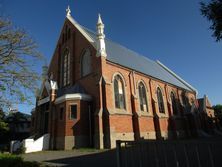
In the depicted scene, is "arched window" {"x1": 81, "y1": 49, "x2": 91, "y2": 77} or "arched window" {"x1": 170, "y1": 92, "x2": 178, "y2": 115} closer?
"arched window" {"x1": 81, "y1": 49, "x2": 91, "y2": 77}

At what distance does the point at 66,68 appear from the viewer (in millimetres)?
29594

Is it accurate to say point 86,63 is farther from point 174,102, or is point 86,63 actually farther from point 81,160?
point 174,102

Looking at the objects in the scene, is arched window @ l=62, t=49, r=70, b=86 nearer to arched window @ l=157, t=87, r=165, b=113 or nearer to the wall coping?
the wall coping

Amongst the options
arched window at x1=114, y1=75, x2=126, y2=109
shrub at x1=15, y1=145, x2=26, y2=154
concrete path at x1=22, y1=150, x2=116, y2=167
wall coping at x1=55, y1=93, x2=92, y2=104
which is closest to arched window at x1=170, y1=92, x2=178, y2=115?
arched window at x1=114, y1=75, x2=126, y2=109

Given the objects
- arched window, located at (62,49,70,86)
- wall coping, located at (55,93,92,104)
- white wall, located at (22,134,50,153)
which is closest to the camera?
white wall, located at (22,134,50,153)

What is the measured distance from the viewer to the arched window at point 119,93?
76.4 feet

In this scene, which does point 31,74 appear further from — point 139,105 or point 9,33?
point 139,105

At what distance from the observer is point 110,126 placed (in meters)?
20.1

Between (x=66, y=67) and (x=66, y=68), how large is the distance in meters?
0.16

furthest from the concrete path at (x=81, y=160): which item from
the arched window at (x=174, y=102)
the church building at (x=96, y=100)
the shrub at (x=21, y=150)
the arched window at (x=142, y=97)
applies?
the arched window at (x=174, y=102)

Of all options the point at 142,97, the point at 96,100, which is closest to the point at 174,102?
the point at 142,97

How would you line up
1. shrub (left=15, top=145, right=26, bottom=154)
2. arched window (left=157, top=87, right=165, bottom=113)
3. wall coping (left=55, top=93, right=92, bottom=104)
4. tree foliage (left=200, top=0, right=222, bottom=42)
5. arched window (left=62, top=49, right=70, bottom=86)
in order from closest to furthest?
tree foliage (left=200, top=0, right=222, bottom=42) < shrub (left=15, top=145, right=26, bottom=154) < wall coping (left=55, top=93, right=92, bottom=104) < arched window (left=62, top=49, right=70, bottom=86) < arched window (left=157, top=87, right=165, bottom=113)

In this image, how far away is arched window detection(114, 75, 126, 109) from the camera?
23281 millimetres

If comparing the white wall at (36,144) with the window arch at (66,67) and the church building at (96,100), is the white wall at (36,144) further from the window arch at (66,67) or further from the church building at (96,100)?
the window arch at (66,67)
